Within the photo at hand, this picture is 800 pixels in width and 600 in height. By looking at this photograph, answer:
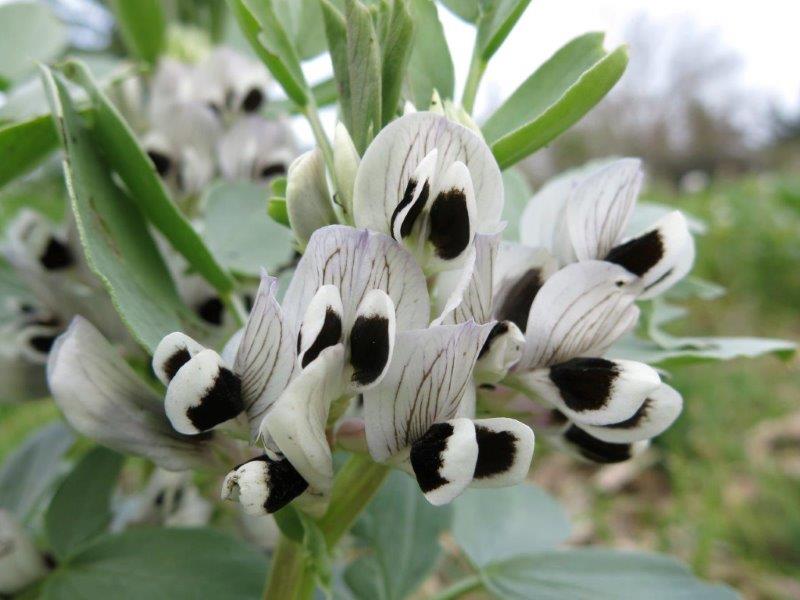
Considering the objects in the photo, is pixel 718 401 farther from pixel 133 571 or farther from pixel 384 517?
pixel 133 571

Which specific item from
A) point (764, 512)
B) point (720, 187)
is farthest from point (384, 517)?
point (720, 187)

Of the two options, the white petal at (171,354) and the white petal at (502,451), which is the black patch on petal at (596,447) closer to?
the white petal at (502,451)

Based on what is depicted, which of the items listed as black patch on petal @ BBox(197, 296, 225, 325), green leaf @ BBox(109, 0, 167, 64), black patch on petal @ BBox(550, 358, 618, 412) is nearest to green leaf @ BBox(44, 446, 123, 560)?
black patch on petal @ BBox(197, 296, 225, 325)

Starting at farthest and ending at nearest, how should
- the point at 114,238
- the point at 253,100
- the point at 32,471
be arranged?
the point at 253,100, the point at 32,471, the point at 114,238

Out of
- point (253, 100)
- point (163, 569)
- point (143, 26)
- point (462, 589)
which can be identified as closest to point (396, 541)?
point (462, 589)

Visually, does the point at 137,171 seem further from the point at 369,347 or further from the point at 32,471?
the point at 32,471

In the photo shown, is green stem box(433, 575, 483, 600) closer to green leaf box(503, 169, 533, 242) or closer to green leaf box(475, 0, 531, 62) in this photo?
green leaf box(503, 169, 533, 242)
